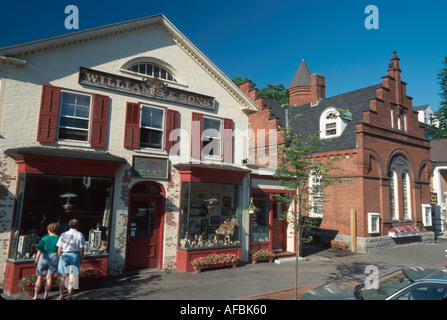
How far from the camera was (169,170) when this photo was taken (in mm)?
11922

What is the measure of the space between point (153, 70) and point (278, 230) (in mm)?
9878

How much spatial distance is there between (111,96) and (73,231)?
5.25 m

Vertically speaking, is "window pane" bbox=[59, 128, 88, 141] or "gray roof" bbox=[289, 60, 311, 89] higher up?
"gray roof" bbox=[289, 60, 311, 89]

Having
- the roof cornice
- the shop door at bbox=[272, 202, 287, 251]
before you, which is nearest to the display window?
the shop door at bbox=[272, 202, 287, 251]

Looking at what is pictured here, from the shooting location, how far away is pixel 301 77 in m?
33.9

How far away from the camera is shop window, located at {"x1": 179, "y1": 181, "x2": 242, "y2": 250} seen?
1204cm

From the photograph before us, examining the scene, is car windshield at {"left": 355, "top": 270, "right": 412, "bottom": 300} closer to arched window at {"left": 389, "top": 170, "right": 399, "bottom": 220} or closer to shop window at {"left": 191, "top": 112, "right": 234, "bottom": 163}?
shop window at {"left": 191, "top": 112, "right": 234, "bottom": 163}

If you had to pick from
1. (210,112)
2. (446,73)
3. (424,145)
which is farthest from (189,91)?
(446,73)

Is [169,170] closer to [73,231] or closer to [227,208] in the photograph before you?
[227,208]

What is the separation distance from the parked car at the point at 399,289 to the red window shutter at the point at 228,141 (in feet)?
25.2

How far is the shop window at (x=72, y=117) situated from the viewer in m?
9.72

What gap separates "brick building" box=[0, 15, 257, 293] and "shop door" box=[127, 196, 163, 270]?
0.04 m

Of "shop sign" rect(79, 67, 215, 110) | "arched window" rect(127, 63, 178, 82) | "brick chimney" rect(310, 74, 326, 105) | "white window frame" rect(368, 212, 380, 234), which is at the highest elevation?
"brick chimney" rect(310, 74, 326, 105)

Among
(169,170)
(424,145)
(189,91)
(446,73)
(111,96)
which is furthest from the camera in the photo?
(446,73)
